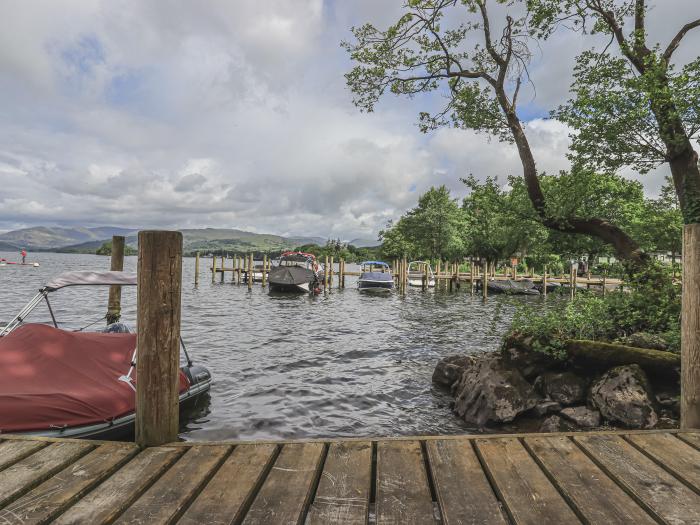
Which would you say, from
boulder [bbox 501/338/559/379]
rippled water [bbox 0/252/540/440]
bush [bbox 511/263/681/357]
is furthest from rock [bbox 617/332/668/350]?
rippled water [bbox 0/252/540/440]

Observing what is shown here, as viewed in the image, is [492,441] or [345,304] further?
[345,304]

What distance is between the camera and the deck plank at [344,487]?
8.40 feet

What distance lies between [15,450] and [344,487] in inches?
107

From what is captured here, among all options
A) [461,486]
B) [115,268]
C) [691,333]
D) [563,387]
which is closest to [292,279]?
[115,268]

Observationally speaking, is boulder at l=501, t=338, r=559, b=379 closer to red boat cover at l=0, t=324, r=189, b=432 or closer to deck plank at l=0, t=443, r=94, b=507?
red boat cover at l=0, t=324, r=189, b=432

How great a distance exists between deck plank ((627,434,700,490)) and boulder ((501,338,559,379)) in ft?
14.2

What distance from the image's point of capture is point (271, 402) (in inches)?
336

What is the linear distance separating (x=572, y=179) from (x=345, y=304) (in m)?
18.5

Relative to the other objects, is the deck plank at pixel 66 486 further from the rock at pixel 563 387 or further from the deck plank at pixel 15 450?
the rock at pixel 563 387

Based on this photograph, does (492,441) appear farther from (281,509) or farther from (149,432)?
(149,432)

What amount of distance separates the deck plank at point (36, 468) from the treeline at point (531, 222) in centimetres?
1017

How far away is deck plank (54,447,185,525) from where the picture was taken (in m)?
2.53

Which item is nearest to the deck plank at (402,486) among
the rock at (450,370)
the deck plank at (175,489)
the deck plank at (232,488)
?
the deck plank at (232,488)

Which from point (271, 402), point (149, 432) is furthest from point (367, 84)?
point (149, 432)
